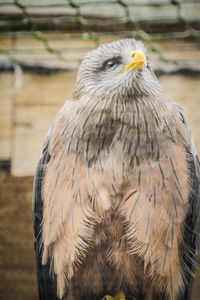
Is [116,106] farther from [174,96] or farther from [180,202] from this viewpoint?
Answer: [174,96]

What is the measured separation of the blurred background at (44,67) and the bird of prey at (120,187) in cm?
34

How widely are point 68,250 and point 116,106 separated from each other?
0.44 m

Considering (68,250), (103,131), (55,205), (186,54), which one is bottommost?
(68,250)

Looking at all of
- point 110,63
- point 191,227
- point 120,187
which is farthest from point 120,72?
point 191,227

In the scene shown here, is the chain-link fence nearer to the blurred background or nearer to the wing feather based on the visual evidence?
the blurred background

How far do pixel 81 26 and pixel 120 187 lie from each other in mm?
763

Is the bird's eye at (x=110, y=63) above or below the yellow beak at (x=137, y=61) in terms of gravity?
below

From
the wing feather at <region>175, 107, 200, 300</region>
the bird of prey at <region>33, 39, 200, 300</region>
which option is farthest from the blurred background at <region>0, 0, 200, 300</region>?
the bird of prey at <region>33, 39, 200, 300</region>

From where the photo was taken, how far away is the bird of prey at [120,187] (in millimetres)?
1165

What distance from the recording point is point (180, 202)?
3.97ft

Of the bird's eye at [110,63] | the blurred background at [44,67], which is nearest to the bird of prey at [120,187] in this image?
the bird's eye at [110,63]

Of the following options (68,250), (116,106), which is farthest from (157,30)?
(68,250)

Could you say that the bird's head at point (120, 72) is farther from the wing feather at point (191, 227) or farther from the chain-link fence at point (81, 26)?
the chain-link fence at point (81, 26)

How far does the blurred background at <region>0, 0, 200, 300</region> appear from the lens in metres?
1.56
